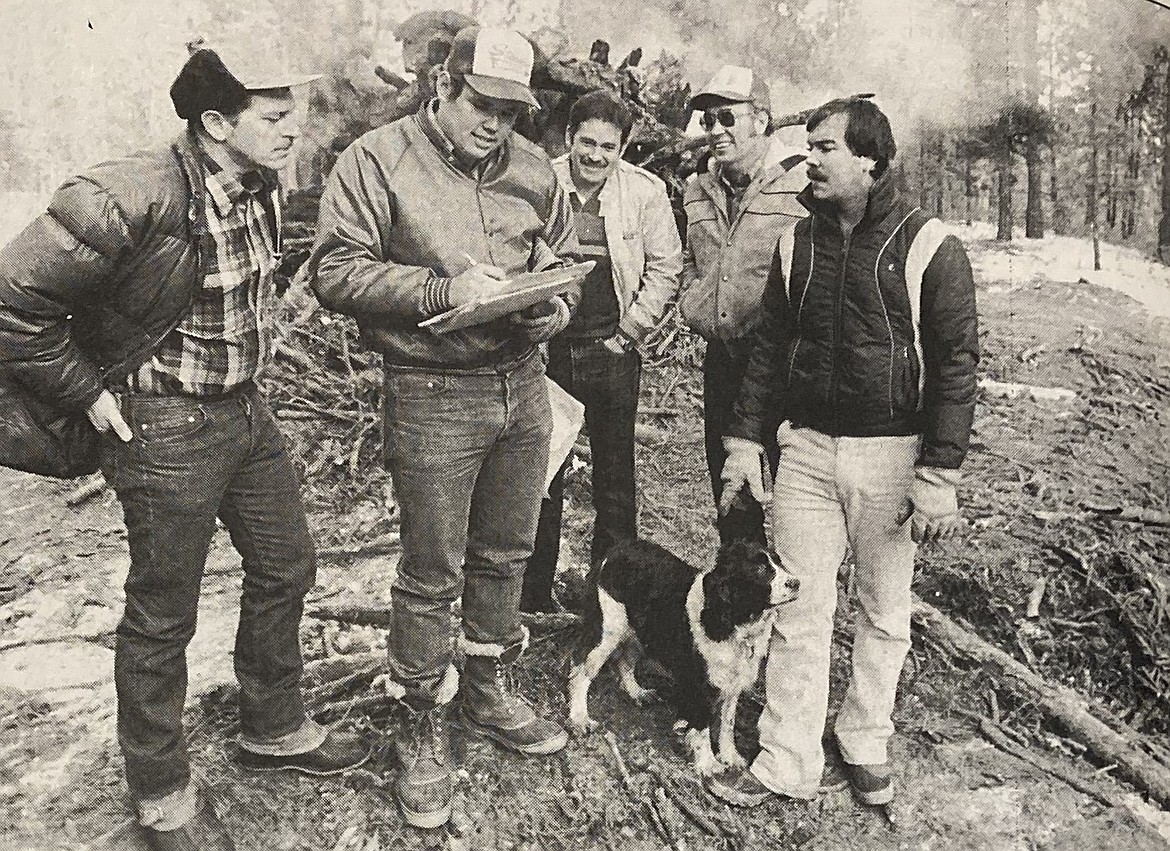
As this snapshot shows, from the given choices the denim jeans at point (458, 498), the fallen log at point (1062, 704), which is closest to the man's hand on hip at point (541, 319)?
the denim jeans at point (458, 498)

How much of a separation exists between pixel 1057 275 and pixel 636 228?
61.2 inches

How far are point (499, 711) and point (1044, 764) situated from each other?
1.88m

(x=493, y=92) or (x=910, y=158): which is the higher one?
(x=493, y=92)

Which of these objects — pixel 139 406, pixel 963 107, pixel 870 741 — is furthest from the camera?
pixel 963 107

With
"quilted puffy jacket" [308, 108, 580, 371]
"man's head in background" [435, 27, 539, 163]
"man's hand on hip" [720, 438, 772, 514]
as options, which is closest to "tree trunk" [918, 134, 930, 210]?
"man's hand on hip" [720, 438, 772, 514]

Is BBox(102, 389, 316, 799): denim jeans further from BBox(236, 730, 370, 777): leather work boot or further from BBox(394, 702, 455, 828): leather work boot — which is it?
BBox(394, 702, 455, 828): leather work boot

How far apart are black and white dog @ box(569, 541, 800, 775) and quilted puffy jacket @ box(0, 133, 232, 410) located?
169 centimetres

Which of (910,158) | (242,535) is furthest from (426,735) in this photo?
(910,158)

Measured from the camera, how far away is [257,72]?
2.77m

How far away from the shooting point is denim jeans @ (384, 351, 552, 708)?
3.00 metres

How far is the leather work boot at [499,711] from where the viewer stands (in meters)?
3.34

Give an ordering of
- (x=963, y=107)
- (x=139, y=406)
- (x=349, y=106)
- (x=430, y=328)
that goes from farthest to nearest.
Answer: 1. (x=963, y=107)
2. (x=349, y=106)
3. (x=430, y=328)
4. (x=139, y=406)

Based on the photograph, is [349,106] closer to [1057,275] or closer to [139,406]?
[139,406]

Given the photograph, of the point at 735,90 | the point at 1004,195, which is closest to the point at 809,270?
the point at 735,90
